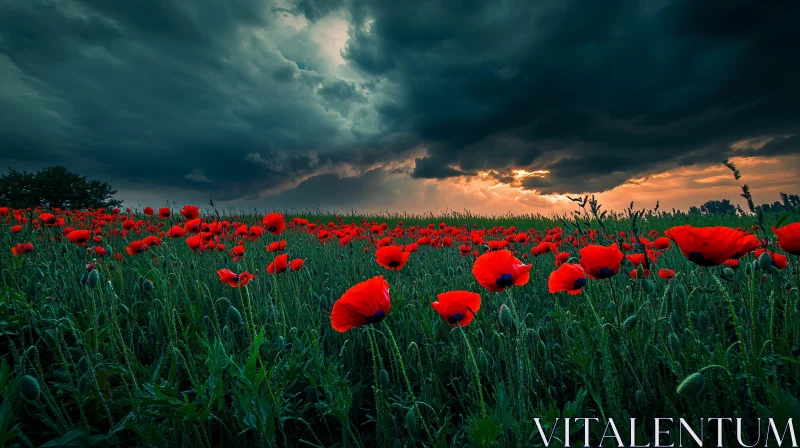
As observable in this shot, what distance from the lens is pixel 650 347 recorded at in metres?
2.07

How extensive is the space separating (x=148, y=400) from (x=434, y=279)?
131 inches

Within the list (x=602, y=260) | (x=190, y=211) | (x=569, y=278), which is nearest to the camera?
(x=602, y=260)

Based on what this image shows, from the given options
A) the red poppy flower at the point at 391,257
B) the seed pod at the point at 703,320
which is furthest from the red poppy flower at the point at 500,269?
the seed pod at the point at 703,320

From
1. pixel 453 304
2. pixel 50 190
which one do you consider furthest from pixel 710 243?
pixel 50 190

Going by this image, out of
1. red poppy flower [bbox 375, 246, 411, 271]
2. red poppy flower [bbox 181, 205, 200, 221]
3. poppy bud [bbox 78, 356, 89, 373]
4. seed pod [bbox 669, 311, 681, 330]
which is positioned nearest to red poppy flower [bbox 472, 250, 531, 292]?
red poppy flower [bbox 375, 246, 411, 271]

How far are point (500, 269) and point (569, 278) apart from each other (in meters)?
0.49

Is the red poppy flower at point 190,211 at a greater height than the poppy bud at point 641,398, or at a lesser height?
greater

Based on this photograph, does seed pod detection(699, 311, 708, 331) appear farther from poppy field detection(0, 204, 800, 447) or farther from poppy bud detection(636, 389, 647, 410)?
poppy bud detection(636, 389, 647, 410)

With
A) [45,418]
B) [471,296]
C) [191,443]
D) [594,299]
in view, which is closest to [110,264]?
[45,418]

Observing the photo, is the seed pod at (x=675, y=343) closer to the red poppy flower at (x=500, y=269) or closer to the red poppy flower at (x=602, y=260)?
the red poppy flower at (x=602, y=260)

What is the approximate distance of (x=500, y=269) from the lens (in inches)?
69.8

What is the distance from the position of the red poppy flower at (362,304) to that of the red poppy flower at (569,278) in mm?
979

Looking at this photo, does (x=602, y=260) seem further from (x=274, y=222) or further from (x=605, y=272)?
(x=274, y=222)

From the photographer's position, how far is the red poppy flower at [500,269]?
1.77 m
